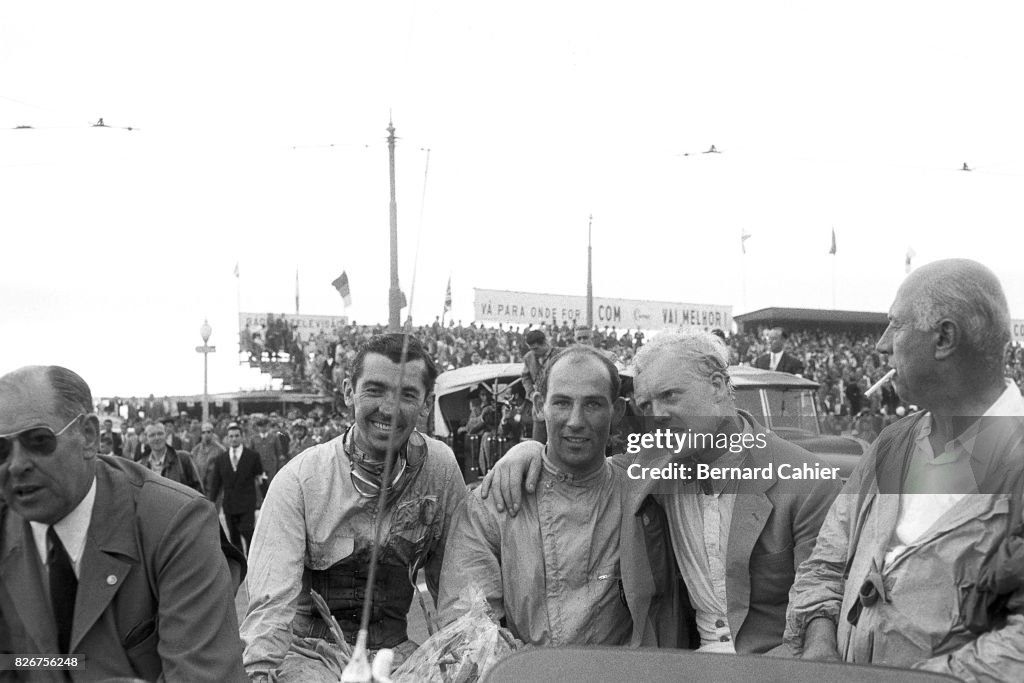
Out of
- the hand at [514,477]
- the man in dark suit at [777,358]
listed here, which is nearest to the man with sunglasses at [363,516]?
the hand at [514,477]

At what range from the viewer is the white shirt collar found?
228 centimetres

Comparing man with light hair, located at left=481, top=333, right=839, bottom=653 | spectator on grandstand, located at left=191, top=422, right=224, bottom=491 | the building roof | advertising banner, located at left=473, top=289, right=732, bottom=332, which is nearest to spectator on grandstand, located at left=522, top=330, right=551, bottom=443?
spectator on grandstand, located at left=191, top=422, right=224, bottom=491

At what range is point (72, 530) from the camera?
7.54 feet

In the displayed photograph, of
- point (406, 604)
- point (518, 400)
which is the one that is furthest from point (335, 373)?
point (406, 604)

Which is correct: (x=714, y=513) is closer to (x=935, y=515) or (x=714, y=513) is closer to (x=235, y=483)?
(x=935, y=515)

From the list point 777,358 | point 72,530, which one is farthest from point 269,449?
point 72,530

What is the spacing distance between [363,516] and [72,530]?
1.05 metres

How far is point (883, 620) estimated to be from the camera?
2117 millimetres

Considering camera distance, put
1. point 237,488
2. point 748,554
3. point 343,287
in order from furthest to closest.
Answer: point 343,287 < point 237,488 < point 748,554

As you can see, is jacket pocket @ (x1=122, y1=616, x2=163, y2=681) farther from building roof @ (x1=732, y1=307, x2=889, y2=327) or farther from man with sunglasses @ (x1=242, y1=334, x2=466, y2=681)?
building roof @ (x1=732, y1=307, x2=889, y2=327)

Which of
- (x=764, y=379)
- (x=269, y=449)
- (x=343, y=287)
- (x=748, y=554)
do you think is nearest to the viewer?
(x=748, y=554)

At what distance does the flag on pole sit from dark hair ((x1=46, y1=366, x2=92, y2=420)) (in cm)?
2469

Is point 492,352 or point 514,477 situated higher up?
point 514,477

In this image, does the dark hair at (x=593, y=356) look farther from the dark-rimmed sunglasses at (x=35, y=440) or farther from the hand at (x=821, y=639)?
the dark-rimmed sunglasses at (x=35, y=440)
